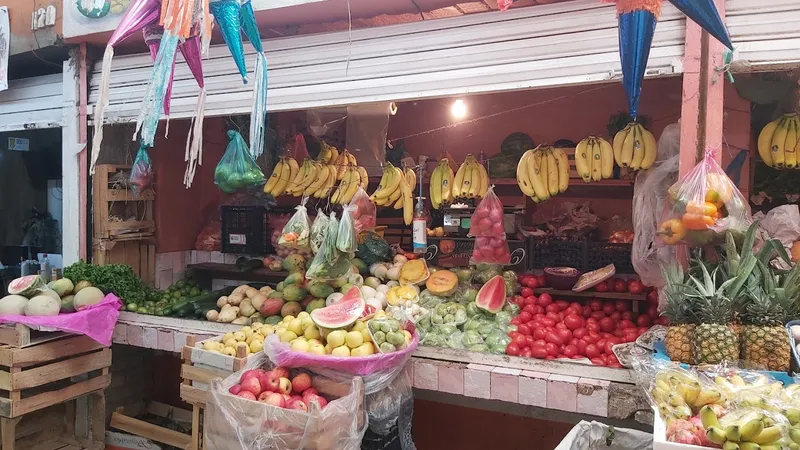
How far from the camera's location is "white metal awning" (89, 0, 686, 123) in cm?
348

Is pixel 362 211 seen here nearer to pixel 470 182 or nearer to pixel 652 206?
pixel 470 182

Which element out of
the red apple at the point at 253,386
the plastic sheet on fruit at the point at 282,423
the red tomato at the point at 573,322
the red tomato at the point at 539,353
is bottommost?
the plastic sheet on fruit at the point at 282,423

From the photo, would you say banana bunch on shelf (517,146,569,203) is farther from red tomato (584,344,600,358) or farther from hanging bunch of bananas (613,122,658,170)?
red tomato (584,344,600,358)

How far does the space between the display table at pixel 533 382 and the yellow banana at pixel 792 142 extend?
66.4 inches

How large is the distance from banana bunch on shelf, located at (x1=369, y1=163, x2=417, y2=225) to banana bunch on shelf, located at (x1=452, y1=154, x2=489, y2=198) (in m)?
0.47

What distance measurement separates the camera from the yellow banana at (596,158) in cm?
390

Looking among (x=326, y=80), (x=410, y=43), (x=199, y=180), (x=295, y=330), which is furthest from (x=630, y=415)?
(x=199, y=180)

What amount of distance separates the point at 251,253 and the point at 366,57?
290cm

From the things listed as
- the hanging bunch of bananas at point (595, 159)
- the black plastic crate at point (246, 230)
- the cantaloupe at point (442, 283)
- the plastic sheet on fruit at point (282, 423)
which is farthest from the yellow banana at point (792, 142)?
the black plastic crate at point (246, 230)

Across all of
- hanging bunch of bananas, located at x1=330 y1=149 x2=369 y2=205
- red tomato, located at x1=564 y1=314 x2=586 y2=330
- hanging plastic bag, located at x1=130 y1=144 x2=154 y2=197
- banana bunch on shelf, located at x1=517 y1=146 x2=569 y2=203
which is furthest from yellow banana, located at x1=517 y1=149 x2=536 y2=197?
hanging plastic bag, located at x1=130 y1=144 x2=154 y2=197

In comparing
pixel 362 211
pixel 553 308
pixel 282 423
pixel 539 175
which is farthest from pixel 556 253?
pixel 282 423

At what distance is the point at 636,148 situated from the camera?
3705mm

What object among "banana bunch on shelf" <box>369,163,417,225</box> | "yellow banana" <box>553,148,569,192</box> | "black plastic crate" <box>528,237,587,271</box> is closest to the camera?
"yellow banana" <box>553,148,569,192</box>

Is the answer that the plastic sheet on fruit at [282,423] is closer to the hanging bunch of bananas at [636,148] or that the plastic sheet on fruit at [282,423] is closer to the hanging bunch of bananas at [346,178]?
the hanging bunch of bananas at [346,178]
